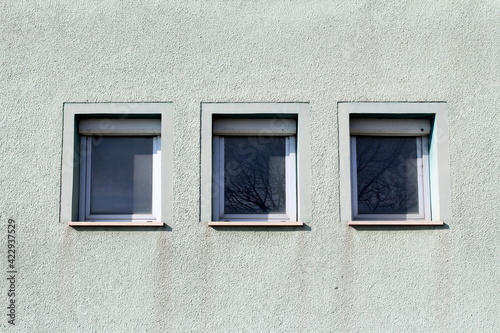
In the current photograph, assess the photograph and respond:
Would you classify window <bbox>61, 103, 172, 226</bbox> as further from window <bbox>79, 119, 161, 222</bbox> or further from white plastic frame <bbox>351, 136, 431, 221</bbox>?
white plastic frame <bbox>351, 136, 431, 221</bbox>

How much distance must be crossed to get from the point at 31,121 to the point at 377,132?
132 inches

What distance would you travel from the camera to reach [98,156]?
5785mm

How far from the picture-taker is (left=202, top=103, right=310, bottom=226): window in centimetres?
556

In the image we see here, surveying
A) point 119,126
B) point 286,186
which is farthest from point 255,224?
point 119,126

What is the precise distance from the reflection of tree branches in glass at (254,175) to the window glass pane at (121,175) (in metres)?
0.78

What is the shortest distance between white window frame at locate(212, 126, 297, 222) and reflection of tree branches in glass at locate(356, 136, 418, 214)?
2.13 ft

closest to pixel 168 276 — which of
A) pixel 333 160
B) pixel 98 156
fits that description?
pixel 98 156

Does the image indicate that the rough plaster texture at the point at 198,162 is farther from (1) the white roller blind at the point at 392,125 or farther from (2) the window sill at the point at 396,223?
(1) the white roller blind at the point at 392,125

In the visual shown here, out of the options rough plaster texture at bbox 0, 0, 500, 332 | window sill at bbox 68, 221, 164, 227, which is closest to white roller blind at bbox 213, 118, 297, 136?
rough plaster texture at bbox 0, 0, 500, 332

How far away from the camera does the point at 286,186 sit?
5734 mm

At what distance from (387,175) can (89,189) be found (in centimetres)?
294

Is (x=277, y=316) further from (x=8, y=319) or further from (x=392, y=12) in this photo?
(x=392, y=12)
